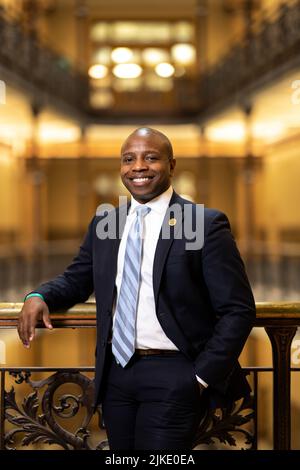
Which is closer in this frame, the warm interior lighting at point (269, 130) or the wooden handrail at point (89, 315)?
the wooden handrail at point (89, 315)

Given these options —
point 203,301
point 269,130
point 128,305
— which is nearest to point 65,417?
point 128,305

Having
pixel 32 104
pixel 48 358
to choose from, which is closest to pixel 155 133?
pixel 32 104

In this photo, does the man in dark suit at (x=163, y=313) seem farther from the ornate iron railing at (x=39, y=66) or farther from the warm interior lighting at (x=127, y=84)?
the warm interior lighting at (x=127, y=84)

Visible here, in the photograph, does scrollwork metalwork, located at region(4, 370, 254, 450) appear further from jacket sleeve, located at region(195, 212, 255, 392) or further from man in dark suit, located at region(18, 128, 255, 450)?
jacket sleeve, located at region(195, 212, 255, 392)

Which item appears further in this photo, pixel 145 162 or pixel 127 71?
pixel 127 71

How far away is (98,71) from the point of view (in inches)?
896

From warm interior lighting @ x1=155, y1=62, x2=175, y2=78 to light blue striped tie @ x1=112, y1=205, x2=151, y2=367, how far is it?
67.7ft

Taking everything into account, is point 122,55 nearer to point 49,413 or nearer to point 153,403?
point 49,413

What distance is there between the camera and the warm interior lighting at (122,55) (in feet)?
75.2

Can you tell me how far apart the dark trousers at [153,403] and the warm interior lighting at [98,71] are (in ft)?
67.3

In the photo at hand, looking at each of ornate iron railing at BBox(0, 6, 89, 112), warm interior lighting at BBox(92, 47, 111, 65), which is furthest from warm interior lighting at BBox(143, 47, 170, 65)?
ornate iron railing at BBox(0, 6, 89, 112)

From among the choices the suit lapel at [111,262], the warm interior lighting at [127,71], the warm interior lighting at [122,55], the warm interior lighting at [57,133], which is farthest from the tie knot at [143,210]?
the warm interior lighting at [122,55]

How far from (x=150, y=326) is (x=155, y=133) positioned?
2.27 ft

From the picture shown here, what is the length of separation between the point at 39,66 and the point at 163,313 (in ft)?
50.4
